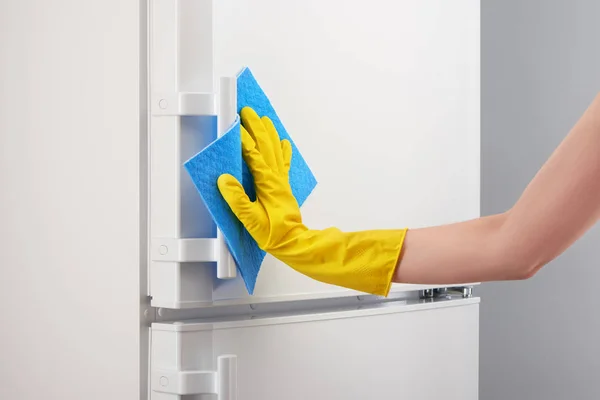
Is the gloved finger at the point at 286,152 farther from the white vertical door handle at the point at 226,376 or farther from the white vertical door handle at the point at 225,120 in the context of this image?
the white vertical door handle at the point at 226,376

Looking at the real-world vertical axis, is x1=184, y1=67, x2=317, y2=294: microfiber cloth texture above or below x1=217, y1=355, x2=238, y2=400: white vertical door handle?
above

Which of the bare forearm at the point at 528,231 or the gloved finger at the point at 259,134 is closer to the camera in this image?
the bare forearm at the point at 528,231

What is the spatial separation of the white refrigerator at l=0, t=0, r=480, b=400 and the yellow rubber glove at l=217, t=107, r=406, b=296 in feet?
0.17

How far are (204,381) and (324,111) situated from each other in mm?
404

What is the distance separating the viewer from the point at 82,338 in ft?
3.28

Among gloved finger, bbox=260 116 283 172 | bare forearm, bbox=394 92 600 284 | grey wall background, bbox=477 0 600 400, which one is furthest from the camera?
grey wall background, bbox=477 0 600 400

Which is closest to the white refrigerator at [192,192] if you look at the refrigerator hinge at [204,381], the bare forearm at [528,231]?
the refrigerator hinge at [204,381]

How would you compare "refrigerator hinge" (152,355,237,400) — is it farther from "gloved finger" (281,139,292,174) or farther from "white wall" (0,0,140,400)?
"gloved finger" (281,139,292,174)

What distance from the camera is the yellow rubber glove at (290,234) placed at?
2.81 ft

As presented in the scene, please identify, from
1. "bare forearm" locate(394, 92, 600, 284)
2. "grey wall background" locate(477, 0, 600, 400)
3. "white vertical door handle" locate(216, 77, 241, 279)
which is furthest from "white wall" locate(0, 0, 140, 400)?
"grey wall background" locate(477, 0, 600, 400)

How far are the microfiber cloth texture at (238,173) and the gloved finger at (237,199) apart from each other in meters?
0.01

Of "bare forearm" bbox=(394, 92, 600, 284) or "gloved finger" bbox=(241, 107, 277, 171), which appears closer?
"bare forearm" bbox=(394, 92, 600, 284)

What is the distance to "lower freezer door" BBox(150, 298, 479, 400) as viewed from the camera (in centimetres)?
92

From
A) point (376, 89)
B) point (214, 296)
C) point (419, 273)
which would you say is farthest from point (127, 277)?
point (376, 89)
